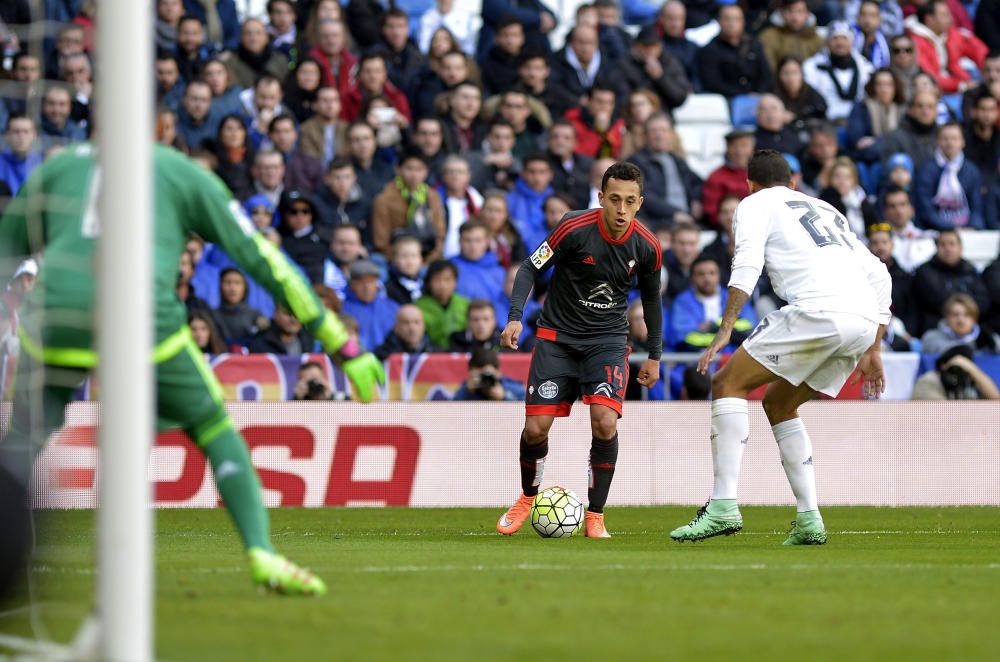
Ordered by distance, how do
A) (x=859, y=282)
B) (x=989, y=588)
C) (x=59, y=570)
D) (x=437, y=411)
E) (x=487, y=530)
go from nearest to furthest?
1. (x=989, y=588)
2. (x=59, y=570)
3. (x=859, y=282)
4. (x=487, y=530)
5. (x=437, y=411)

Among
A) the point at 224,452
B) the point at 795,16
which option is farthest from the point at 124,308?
the point at 795,16

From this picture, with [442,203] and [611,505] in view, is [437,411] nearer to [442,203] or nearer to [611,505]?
[611,505]

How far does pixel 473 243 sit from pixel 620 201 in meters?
5.72

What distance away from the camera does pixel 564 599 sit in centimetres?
646

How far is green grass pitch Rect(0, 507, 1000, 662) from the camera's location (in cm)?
523

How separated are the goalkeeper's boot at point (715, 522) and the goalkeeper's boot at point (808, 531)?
33 cm

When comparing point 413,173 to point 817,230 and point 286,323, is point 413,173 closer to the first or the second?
point 286,323

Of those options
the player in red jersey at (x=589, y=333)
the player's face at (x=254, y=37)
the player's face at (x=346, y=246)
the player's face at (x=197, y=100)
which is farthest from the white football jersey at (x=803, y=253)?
the player's face at (x=254, y=37)

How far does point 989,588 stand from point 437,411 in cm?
766

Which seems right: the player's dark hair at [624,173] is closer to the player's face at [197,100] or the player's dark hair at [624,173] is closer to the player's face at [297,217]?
the player's face at [297,217]

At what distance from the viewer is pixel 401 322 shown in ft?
48.5

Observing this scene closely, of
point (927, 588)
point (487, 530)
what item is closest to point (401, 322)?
point (487, 530)

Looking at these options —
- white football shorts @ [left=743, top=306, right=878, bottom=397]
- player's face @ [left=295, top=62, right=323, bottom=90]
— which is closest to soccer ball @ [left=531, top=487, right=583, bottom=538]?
white football shorts @ [left=743, top=306, right=878, bottom=397]

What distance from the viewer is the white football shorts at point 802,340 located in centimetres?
953
